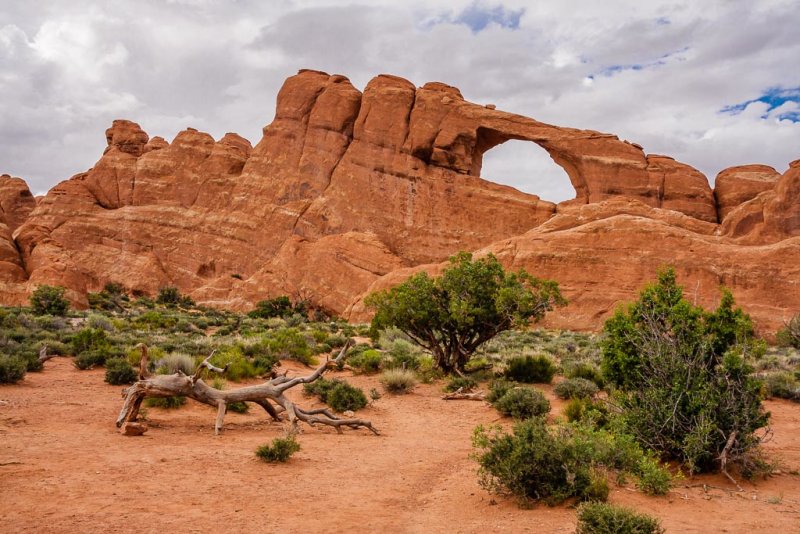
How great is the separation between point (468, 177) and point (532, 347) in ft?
108

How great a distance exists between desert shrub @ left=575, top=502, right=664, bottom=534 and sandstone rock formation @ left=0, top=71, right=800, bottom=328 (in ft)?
130

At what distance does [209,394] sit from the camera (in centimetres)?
970

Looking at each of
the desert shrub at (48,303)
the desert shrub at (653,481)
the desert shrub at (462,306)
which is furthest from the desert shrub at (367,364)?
the desert shrub at (48,303)

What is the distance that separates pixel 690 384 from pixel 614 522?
3.81 meters

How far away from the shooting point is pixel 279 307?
4609 centimetres

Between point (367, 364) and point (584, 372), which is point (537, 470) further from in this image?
point (367, 364)

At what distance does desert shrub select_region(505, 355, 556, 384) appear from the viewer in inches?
611

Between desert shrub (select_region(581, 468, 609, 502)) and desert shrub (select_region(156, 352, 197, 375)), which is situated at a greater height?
desert shrub (select_region(581, 468, 609, 502))

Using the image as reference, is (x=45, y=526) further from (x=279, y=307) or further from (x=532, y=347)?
(x=279, y=307)

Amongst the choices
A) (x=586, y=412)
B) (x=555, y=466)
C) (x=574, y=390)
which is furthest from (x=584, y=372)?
(x=555, y=466)

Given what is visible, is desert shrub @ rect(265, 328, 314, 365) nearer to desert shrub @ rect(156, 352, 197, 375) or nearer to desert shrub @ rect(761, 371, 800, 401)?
desert shrub @ rect(156, 352, 197, 375)

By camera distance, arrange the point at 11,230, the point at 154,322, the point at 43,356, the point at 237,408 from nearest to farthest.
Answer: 1. the point at 237,408
2. the point at 43,356
3. the point at 154,322
4. the point at 11,230

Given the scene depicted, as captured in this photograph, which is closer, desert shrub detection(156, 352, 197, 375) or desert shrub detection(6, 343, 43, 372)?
desert shrub detection(156, 352, 197, 375)

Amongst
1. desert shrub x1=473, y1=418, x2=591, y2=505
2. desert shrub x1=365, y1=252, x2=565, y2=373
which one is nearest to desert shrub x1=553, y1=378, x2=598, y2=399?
desert shrub x1=365, y1=252, x2=565, y2=373
